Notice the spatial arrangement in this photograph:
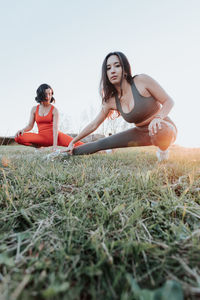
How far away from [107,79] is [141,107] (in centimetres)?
65

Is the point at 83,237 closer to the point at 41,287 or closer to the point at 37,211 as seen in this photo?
the point at 41,287

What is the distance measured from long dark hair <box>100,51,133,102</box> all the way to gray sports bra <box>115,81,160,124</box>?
0.12 metres

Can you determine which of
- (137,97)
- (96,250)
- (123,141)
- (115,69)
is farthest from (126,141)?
(96,250)

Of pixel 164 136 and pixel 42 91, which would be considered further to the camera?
pixel 42 91

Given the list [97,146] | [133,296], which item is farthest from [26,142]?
[133,296]

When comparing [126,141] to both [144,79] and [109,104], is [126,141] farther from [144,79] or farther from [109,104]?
[144,79]

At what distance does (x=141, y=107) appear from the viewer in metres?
2.20

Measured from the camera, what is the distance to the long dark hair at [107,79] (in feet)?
7.11

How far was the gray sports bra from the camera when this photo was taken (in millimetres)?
2189

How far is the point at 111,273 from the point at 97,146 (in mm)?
2390

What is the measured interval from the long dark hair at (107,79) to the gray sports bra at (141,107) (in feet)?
0.40

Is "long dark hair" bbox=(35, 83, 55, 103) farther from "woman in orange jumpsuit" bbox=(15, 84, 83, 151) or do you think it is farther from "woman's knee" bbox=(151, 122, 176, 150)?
"woman's knee" bbox=(151, 122, 176, 150)

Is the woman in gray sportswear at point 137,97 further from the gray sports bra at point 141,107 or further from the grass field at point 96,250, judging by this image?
the grass field at point 96,250

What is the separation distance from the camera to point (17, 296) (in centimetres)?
37
